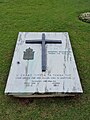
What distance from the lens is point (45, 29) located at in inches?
211

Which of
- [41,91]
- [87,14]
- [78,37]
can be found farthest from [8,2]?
[41,91]

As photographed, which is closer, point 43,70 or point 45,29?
point 43,70

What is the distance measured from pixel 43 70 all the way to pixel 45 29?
2181 mm

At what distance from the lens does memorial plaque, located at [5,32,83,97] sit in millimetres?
3031

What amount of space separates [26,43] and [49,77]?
3.84 feet

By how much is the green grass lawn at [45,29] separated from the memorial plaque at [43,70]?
0.18 m

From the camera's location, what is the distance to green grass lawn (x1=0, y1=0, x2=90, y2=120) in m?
3.01

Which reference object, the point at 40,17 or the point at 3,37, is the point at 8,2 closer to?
the point at 40,17

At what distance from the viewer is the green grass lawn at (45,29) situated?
3012 mm

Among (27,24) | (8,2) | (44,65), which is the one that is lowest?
(44,65)

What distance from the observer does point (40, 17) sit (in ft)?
19.9

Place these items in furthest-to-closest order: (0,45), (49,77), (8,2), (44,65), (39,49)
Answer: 1. (8,2)
2. (0,45)
3. (39,49)
4. (44,65)
5. (49,77)

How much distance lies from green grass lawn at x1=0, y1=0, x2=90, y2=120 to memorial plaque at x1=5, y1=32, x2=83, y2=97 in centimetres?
18

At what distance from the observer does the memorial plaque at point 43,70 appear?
3031 millimetres
